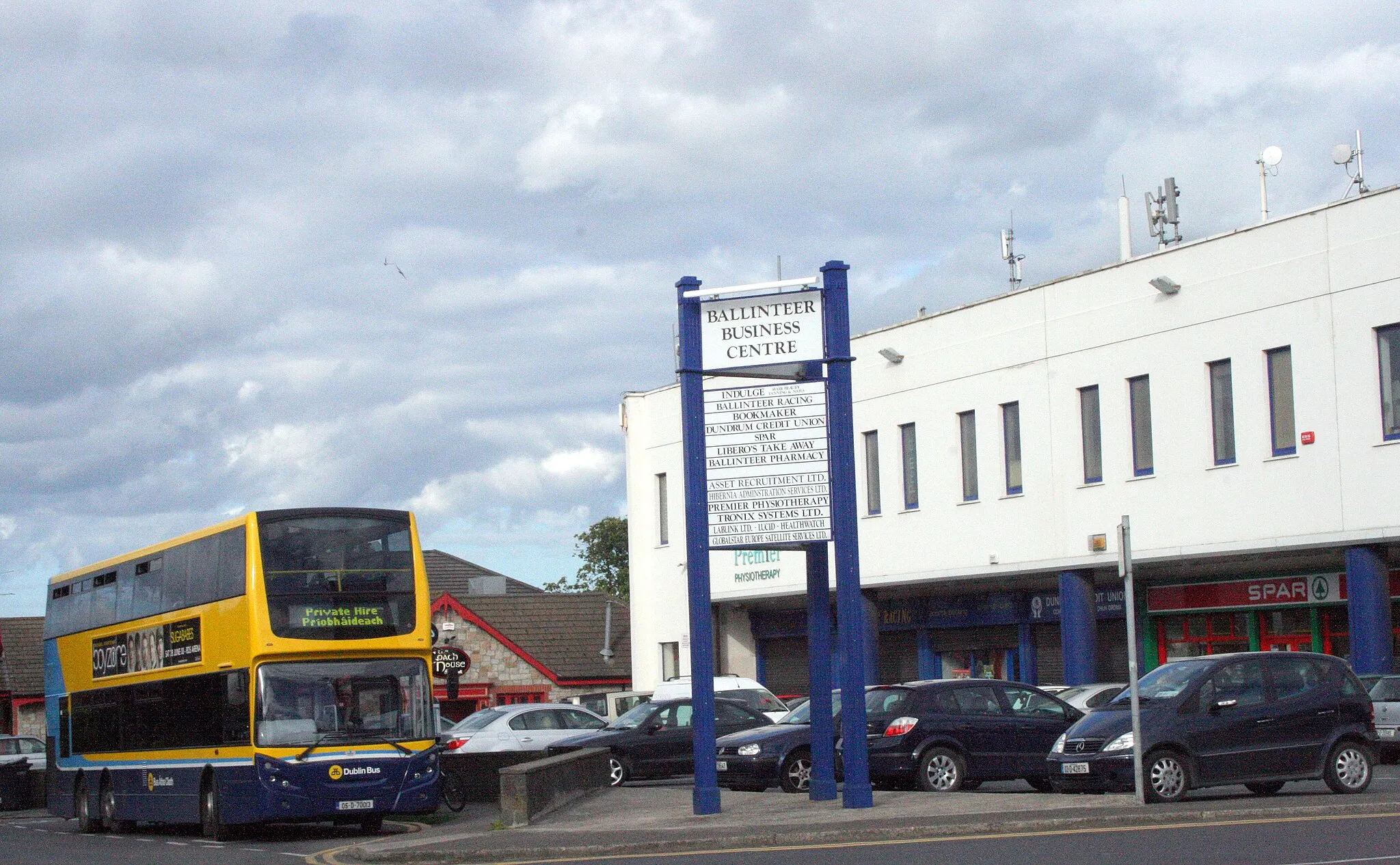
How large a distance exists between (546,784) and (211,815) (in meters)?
4.52

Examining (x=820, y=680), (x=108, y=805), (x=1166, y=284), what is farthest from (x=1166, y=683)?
(x=1166, y=284)

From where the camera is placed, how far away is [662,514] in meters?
50.5

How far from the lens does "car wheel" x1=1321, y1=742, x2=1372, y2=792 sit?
63.2 ft

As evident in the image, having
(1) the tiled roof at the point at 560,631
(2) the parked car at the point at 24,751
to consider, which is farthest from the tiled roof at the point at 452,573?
(2) the parked car at the point at 24,751

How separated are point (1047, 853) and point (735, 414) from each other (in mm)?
6930

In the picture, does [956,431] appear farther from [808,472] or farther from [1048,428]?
[808,472]

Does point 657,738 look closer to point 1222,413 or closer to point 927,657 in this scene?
point 1222,413

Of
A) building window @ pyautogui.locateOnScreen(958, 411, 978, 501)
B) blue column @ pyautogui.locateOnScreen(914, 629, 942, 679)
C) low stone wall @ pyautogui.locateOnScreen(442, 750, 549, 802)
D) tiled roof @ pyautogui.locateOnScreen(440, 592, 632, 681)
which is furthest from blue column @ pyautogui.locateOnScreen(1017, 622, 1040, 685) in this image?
tiled roof @ pyautogui.locateOnScreen(440, 592, 632, 681)

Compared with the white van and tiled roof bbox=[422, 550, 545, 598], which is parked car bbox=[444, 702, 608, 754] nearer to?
the white van

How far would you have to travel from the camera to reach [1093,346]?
122 ft

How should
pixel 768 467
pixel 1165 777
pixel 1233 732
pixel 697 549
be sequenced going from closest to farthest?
pixel 1165 777
pixel 1233 732
pixel 697 549
pixel 768 467

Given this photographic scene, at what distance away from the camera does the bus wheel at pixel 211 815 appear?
22.6 meters

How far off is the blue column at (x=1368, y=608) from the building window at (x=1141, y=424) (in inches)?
209

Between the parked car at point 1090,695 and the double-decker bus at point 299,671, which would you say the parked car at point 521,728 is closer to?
the double-decker bus at point 299,671
